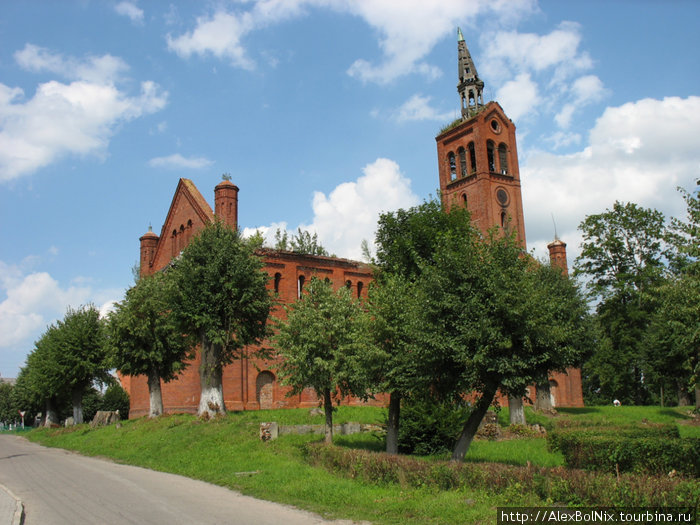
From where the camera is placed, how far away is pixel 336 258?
43.3 m

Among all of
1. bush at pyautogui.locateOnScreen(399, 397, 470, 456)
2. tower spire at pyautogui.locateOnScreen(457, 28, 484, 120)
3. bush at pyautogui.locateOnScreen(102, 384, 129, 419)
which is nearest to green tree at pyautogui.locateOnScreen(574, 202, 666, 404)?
tower spire at pyautogui.locateOnScreen(457, 28, 484, 120)

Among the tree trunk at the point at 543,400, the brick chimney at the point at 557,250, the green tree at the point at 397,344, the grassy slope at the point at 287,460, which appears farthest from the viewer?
the brick chimney at the point at 557,250

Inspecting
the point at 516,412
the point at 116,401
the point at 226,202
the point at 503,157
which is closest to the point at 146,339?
the point at 226,202

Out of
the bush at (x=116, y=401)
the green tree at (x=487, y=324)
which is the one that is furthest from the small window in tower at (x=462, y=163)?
the bush at (x=116, y=401)

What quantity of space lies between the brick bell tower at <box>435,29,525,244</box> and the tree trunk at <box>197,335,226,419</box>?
25.0 meters

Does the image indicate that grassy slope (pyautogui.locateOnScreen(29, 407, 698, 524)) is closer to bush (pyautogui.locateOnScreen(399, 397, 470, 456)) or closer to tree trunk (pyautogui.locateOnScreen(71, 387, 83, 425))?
bush (pyautogui.locateOnScreen(399, 397, 470, 456))

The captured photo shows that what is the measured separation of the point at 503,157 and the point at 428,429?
33516 mm

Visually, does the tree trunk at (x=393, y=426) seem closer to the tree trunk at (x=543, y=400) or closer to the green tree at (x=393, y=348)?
the green tree at (x=393, y=348)

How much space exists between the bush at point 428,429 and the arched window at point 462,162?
3110 centimetres

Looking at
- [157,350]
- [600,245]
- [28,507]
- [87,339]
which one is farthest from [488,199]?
[28,507]

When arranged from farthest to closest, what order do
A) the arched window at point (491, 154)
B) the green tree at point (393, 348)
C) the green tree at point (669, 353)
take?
the arched window at point (491, 154) → the green tree at point (669, 353) → the green tree at point (393, 348)

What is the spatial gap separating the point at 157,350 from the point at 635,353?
1461 inches

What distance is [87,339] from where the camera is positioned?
42000mm

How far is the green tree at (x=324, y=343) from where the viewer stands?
19625 mm
